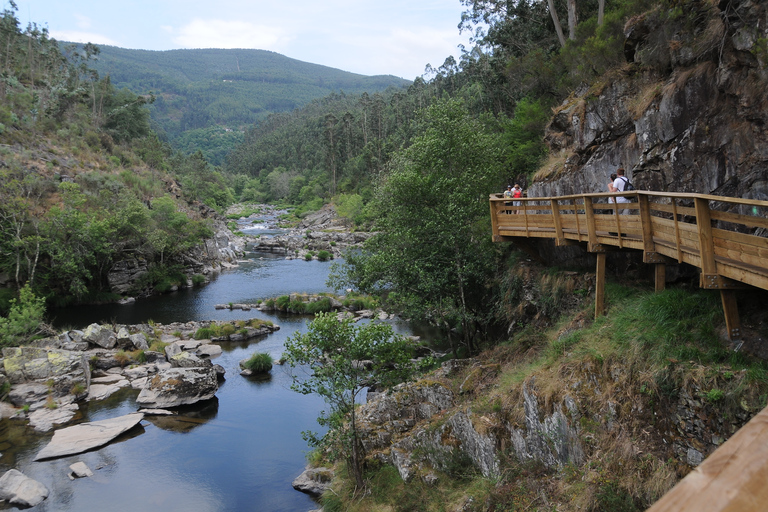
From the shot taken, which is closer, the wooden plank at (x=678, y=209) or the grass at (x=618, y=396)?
the grass at (x=618, y=396)

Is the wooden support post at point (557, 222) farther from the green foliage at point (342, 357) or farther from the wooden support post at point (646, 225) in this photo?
the green foliage at point (342, 357)

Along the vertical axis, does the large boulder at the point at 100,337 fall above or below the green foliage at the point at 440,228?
below

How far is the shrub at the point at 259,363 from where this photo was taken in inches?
1102

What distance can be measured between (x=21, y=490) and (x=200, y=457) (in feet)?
19.4

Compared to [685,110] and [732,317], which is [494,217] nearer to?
[685,110]

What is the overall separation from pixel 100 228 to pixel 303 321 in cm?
2051

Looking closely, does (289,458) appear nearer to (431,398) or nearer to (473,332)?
(431,398)

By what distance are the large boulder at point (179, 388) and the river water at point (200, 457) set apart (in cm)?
58

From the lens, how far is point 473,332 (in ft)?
79.3

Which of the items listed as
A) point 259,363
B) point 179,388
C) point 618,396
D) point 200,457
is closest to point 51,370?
point 179,388

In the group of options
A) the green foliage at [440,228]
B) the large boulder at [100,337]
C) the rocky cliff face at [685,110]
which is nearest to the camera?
the rocky cliff face at [685,110]

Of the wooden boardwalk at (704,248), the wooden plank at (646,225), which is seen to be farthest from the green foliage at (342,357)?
the wooden plank at (646,225)

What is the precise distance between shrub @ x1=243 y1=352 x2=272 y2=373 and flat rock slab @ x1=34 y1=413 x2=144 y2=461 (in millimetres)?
6181

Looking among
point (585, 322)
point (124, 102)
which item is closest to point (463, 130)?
point (585, 322)
